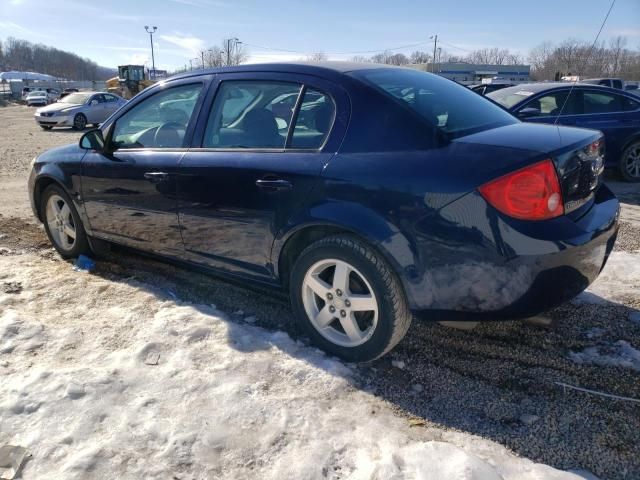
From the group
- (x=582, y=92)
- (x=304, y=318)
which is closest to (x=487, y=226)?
(x=304, y=318)

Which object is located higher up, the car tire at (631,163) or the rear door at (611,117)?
the rear door at (611,117)

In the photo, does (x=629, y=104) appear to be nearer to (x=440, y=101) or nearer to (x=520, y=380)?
(x=440, y=101)

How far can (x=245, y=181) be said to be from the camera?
3.02 m

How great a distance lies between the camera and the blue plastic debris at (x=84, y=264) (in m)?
4.37

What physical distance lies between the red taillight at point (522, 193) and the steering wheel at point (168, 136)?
2.16 meters

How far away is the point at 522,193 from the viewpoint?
7.49ft

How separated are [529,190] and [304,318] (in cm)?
143

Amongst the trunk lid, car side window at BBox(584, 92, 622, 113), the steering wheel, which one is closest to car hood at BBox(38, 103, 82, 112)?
car side window at BBox(584, 92, 622, 113)

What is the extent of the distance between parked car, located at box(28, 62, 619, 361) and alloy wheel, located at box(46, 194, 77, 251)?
105 cm

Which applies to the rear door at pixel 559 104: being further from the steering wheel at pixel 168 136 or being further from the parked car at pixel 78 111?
the parked car at pixel 78 111

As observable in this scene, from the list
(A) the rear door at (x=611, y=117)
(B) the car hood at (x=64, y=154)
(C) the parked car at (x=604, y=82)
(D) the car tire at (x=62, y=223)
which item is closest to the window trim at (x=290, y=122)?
(B) the car hood at (x=64, y=154)

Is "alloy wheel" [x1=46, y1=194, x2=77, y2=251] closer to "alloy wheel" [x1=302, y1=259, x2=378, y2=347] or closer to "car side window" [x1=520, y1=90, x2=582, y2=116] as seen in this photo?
"alloy wheel" [x1=302, y1=259, x2=378, y2=347]

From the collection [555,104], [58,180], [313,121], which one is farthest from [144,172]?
[555,104]

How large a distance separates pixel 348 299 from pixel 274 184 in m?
0.76
